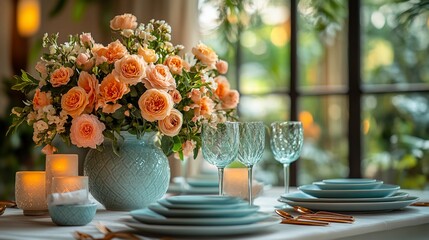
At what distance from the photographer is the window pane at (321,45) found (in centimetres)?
413

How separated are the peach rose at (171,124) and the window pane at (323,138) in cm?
246

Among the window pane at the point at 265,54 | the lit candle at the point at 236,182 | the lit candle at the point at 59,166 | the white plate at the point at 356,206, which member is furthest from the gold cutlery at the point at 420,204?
the window pane at the point at 265,54

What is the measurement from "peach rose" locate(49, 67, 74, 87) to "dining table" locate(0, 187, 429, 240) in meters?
0.32

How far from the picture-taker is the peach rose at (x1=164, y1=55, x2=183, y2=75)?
1992mm

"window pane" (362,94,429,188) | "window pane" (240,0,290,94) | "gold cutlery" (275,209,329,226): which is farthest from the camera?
"window pane" (240,0,290,94)

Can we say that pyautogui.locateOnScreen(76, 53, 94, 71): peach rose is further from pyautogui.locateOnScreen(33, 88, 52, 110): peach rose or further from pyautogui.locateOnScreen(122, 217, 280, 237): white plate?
pyautogui.locateOnScreen(122, 217, 280, 237): white plate

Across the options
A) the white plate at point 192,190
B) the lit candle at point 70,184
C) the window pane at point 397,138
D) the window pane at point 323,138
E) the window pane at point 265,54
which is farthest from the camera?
the window pane at point 265,54

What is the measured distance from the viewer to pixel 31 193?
199 cm

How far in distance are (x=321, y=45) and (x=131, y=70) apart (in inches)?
107

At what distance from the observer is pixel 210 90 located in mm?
2098

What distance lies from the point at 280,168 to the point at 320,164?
231 mm

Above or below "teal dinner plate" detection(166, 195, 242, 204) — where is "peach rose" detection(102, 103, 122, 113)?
above

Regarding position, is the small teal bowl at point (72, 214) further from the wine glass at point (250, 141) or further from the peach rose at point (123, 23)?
the peach rose at point (123, 23)

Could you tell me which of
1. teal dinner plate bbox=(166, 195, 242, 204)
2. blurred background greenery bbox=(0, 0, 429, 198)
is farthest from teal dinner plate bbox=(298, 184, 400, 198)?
blurred background greenery bbox=(0, 0, 429, 198)
